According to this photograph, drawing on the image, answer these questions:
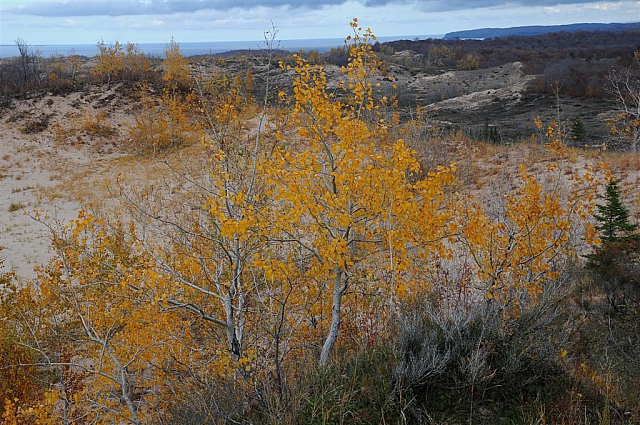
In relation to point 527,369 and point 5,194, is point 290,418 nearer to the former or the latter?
point 527,369

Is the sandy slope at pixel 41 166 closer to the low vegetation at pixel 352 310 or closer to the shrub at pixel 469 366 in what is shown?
the low vegetation at pixel 352 310

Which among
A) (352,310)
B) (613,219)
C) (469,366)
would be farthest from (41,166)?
(469,366)

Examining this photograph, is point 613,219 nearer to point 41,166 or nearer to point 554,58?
point 41,166

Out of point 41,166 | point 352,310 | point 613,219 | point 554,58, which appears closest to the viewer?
point 352,310

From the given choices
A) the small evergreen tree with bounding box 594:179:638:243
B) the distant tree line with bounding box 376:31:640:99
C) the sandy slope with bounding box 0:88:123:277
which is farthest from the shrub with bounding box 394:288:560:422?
the distant tree line with bounding box 376:31:640:99

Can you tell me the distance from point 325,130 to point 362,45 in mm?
1422

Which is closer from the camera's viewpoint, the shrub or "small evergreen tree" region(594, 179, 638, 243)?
the shrub

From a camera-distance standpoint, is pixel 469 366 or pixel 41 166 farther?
pixel 41 166

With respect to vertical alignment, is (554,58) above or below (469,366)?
above

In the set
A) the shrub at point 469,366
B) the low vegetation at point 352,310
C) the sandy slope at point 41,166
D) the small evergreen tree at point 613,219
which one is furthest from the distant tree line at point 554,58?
the shrub at point 469,366

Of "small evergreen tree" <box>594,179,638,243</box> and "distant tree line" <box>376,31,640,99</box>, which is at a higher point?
"distant tree line" <box>376,31,640,99</box>

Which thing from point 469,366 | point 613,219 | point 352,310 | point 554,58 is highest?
point 554,58

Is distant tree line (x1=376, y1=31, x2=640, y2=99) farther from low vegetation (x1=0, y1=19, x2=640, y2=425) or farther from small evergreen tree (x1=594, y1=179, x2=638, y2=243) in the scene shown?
low vegetation (x1=0, y1=19, x2=640, y2=425)

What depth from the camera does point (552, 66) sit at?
72375mm
